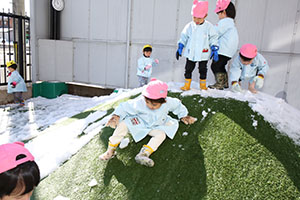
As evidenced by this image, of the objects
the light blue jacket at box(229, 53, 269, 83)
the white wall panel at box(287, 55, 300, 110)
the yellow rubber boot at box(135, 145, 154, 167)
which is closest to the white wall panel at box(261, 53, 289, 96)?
the white wall panel at box(287, 55, 300, 110)

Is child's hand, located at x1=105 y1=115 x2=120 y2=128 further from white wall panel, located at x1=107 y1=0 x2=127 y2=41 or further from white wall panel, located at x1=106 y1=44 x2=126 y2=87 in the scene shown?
white wall panel, located at x1=107 y1=0 x2=127 y2=41

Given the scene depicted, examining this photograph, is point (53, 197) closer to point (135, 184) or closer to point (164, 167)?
point (135, 184)

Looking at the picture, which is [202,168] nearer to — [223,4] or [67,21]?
[223,4]

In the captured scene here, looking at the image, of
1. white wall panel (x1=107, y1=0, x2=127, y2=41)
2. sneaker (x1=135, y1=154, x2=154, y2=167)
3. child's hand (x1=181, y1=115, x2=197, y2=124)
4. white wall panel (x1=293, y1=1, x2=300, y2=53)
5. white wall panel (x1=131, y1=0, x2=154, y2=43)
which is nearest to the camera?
sneaker (x1=135, y1=154, x2=154, y2=167)

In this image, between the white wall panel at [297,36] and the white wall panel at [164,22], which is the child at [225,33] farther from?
the white wall panel at [164,22]

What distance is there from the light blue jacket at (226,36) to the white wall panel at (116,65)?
3734 mm

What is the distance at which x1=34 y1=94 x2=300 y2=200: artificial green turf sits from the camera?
7.20 ft

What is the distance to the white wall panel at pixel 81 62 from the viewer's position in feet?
25.6

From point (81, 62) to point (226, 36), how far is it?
17.1 ft

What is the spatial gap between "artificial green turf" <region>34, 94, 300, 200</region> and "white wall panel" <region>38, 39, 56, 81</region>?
18.2 ft

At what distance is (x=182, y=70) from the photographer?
646 centimetres

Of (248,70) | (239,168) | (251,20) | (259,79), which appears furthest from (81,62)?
(239,168)

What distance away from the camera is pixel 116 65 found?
7.33 meters

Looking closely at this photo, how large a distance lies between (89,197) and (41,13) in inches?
269
